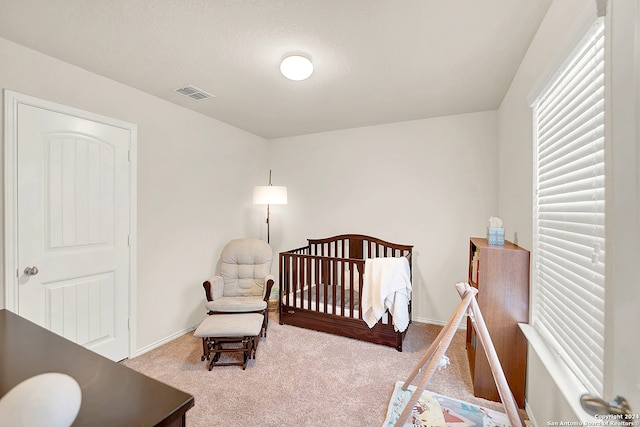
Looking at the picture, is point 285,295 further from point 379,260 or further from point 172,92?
point 172,92

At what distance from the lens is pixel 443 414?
1779mm

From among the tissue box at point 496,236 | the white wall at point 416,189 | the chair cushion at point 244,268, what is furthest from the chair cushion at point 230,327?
the tissue box at point 496,236

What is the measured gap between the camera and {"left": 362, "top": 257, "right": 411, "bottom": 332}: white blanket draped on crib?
255 centimetres

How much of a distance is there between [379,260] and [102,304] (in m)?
2.48

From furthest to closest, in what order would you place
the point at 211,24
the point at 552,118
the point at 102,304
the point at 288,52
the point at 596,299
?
the point at 102,304 → the point at 288,52 → the point at 211,24 → the point at 552,118 → the point at 596,299

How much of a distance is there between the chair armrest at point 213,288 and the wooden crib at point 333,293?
68cm

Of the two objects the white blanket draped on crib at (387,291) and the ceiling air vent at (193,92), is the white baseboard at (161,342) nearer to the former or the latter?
the white blanket draped on crib at (387,291)

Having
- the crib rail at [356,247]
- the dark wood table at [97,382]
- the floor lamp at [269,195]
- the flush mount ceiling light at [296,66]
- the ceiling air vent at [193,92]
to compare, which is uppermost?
the ceiling air vent at [193,92]

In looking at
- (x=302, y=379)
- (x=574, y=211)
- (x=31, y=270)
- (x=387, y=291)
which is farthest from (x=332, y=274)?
(x=31, y=270)

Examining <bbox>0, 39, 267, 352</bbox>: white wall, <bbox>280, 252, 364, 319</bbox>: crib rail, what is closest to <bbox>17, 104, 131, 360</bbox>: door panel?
<bbox>0, 39, 267, 352</bbox>: white wall

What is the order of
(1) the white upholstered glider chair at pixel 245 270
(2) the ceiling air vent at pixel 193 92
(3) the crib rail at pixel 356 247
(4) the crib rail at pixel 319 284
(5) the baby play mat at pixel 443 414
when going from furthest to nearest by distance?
(3) the crib rail at pixel 356 247 < (1) the white upholstered glider chair at pixel 245 270 < (4) the crib rail at pixel 319 284 < (2) the ceiling air vent at pixel 193 92 < (5) the baby play mat at pixel 443 414

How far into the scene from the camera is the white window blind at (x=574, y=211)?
1010 millimetres

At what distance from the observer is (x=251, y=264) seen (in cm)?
315

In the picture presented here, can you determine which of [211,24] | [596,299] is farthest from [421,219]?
[211,24]
